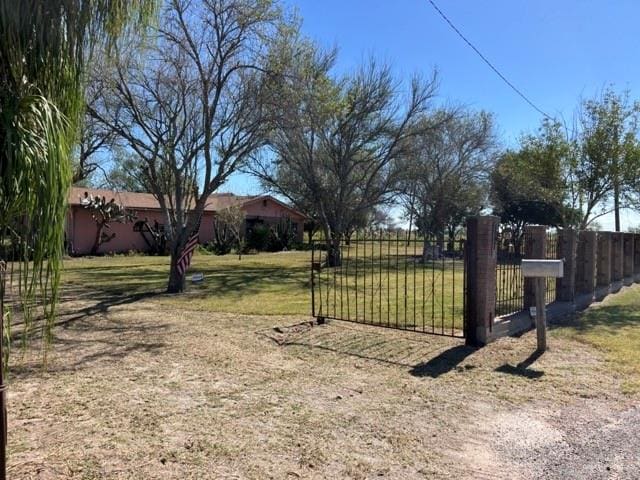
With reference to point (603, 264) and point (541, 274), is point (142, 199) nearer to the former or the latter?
point (603, 264)

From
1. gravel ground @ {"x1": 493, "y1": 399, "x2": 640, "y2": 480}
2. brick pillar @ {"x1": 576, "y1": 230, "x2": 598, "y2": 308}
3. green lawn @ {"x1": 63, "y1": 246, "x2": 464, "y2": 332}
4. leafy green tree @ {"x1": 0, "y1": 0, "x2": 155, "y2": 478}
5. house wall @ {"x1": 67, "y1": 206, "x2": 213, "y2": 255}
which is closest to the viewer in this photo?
leafy green tree @ {"x1": 0, "y1": 0, "x2": 155, "y2": 478}

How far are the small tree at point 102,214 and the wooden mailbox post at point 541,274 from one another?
2372 centimetres

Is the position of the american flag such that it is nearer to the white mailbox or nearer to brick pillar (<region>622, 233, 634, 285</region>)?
the white mailbox

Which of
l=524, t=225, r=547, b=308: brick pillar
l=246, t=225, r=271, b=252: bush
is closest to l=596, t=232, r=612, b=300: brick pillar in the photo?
l=524, t=225, r=547, b=308: brick pillar

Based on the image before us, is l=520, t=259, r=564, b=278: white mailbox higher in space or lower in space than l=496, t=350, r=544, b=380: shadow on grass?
higher

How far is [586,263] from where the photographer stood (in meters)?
11.2

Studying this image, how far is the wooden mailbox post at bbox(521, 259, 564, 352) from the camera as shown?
639cm

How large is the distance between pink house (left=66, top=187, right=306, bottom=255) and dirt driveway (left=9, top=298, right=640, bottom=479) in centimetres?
1782

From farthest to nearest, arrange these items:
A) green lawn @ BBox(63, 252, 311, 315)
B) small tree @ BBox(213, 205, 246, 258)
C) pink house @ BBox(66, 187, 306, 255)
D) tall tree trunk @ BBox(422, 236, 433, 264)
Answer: small tree @ BBox(213, 205, 246, 258) → pink house @ BBox(66, 187, 306, 255) → green lawn @ BBox(63, 252, 311, 315) → tall tree trunk @ BBox(422, 236, 433, 264)

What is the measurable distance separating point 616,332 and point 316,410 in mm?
5584

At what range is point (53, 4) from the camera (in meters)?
2.25

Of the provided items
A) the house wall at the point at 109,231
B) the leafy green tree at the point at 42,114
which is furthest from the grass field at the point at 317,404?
the house wall at the point at 109,231

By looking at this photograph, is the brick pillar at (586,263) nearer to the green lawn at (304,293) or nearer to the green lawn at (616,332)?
the green lawn at (616,332)

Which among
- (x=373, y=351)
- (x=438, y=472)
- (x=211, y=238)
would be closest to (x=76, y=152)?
(x=438, y=472)
